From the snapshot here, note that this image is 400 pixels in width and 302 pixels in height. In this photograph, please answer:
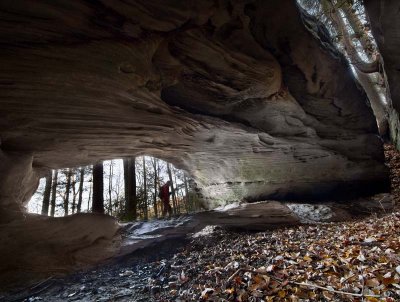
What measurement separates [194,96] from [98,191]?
17.6 feet

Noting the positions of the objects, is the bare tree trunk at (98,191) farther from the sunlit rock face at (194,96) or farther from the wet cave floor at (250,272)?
the wet cave floor at (250,272)

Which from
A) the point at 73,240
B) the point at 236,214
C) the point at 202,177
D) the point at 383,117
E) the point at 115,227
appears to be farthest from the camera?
the point at 383,117

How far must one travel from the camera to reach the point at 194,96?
6031 mm

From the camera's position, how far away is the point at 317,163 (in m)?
9.04

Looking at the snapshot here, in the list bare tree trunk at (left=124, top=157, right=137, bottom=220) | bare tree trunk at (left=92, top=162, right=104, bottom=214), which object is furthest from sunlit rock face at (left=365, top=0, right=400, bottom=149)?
bare tree trunk at (left=124, top=157, right=137, bottom=220)

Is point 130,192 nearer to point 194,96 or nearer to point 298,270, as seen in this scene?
point 194,96

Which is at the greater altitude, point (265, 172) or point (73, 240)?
point (265, 172)

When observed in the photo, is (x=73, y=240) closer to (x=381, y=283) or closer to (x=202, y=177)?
(x=381, y=283)

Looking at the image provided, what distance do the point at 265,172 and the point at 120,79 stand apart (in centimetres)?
630

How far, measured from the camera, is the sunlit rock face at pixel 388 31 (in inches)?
262

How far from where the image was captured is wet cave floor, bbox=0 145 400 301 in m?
2.88

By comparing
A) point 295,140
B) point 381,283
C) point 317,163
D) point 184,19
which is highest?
point 184,19

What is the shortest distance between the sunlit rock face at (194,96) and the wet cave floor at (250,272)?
2268 mm

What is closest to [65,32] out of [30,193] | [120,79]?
[120,79]
